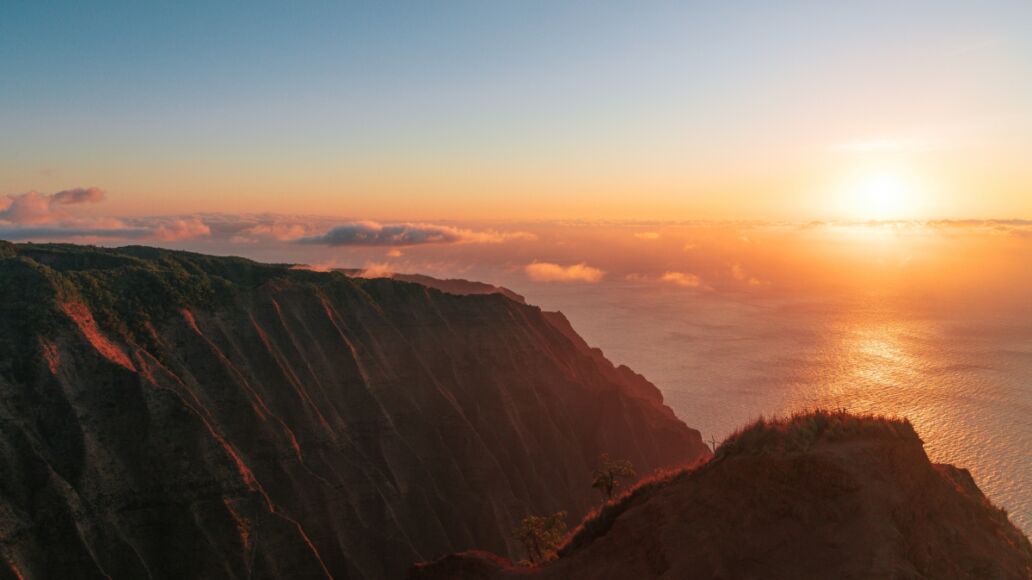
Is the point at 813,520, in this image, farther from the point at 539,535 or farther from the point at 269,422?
the point at 269,422

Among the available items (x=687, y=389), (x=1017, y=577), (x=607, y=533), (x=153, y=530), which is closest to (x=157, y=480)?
(x=153, y=530)

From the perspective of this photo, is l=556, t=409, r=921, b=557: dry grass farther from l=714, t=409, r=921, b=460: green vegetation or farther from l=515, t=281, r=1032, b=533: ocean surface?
l=515, t=281, r=1032, b=533: ocean surface

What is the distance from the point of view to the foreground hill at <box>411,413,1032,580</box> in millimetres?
16031

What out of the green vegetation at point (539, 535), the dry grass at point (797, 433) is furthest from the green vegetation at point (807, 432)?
the green vegetation at point (539, 535)

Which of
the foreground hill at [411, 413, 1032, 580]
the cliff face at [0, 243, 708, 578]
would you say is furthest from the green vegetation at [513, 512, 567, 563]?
the cliff face at [0, 243, 708, 578]

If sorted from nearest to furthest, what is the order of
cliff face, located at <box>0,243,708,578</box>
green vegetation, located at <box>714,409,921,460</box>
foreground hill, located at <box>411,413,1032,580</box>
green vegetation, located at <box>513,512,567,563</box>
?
foreground hill, located at <box>411,413,1032,580</box>, green vegetation, located at <box>714,409,921,460</box>, green vegetation, located at <box>513,512,567,563</box>, cliff face, located at <box>0,243,708,578</box>

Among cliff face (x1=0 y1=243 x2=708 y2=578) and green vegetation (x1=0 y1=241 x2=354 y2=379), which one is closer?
cliff face (x1=0 y1=243 x2=708 y2=578)

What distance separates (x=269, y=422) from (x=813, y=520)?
4486 cm

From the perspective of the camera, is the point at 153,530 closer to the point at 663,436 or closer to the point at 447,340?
the point at 447,340

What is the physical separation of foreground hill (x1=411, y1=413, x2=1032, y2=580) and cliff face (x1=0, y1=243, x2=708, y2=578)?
30.5 metres

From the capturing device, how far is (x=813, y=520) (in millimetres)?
17047

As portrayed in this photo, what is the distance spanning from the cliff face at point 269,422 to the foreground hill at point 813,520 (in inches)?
1201

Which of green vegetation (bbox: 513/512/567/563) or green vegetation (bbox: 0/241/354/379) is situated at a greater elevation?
green vegetation (bbox: 0/241/354/379)

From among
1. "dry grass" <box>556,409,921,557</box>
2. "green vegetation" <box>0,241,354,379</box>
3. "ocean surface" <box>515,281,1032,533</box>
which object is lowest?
"ocean surface" <box>515,281,1032,533</box>
